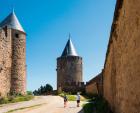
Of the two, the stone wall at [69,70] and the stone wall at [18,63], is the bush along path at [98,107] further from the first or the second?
the stone wall at [69,70]

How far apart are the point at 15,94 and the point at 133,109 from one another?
35.6 meters

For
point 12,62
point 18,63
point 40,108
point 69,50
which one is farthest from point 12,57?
point 69,50

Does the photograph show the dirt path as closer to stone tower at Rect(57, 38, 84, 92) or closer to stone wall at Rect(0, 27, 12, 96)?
stone wall at Rect(0, 27, 12, 96)

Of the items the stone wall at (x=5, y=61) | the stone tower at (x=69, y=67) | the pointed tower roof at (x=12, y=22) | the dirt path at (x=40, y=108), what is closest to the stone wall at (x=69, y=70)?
the stone tower at (x=69, y=67)

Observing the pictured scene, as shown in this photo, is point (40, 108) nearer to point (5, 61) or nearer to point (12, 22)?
point (5, 61)

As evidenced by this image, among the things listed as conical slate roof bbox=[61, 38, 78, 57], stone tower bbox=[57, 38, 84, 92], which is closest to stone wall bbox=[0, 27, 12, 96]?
stone tower bbox=[57, 38, 84, 92]

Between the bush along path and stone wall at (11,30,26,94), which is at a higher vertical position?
stone wall at (11,30,26,94)

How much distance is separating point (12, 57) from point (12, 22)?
4973mm

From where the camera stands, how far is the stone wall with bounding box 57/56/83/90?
2599 inches

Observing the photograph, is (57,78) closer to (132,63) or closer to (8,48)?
(8,48)

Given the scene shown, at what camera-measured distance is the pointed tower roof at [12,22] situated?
43.8 meters

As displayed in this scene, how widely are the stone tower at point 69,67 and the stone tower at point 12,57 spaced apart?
22.3m

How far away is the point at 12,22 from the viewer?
1748 inches

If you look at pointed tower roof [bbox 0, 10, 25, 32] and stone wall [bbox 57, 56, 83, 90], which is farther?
stone wall [bbox 57, 56, 83, 90]
